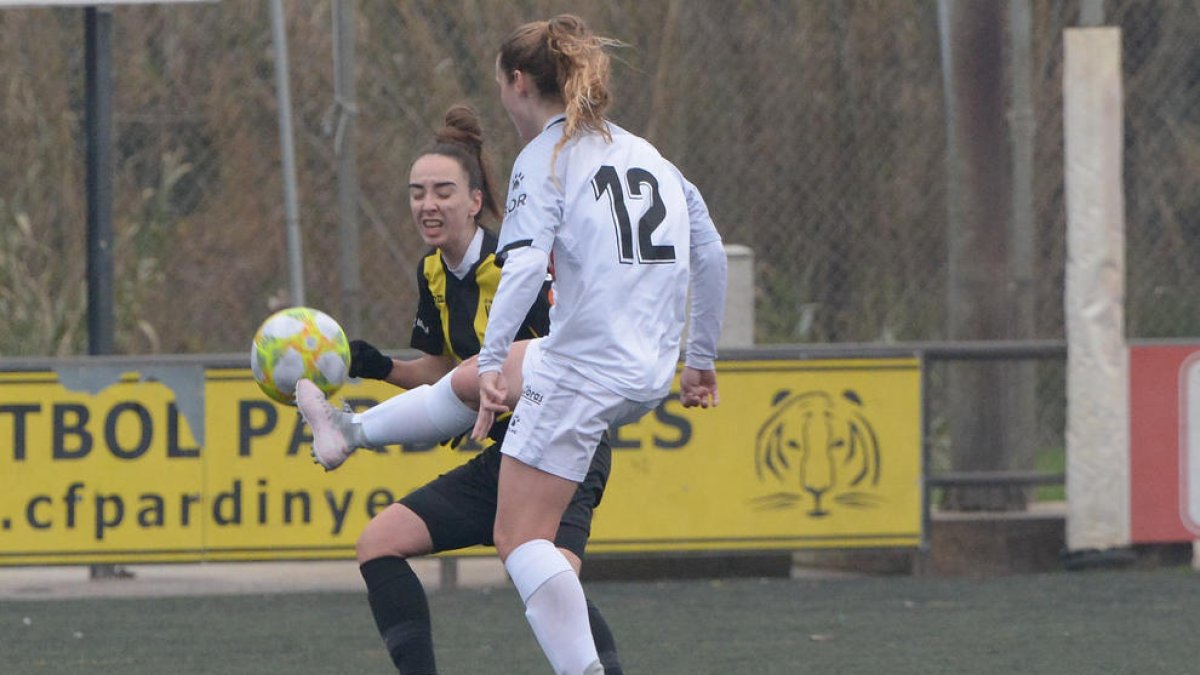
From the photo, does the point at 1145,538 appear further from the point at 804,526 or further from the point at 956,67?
the point at 956,67

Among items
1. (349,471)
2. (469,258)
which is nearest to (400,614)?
(469,258)

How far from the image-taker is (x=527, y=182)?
4426 mm

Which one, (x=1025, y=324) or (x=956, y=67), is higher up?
(x=956, y=67)

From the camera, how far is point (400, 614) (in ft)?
15.8

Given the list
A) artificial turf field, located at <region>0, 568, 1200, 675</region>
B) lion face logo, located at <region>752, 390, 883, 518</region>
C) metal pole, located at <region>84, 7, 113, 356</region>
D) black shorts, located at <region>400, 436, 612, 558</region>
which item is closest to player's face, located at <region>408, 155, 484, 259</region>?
black shorts, located at <region>400, 436, 612, 558</region>

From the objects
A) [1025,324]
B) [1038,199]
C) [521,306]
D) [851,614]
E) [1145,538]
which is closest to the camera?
[521,306]

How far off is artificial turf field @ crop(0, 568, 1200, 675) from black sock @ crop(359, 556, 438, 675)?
1.47 meters

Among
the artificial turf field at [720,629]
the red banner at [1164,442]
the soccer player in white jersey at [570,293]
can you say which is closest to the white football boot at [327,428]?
the soccer player in white jersey at [570,293]

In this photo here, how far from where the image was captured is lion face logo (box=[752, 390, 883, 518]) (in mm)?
8141

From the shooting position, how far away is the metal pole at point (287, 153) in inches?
328

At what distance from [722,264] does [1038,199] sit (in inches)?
204

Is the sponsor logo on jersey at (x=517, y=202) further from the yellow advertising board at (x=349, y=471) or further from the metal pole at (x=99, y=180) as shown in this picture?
the metal pole at (x=99, y=180)

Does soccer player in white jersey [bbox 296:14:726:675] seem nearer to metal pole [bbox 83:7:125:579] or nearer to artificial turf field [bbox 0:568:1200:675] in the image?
artificial turf field [bbox 0:568:1200:675]

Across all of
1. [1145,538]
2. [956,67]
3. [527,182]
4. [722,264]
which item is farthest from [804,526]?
[527,182]
